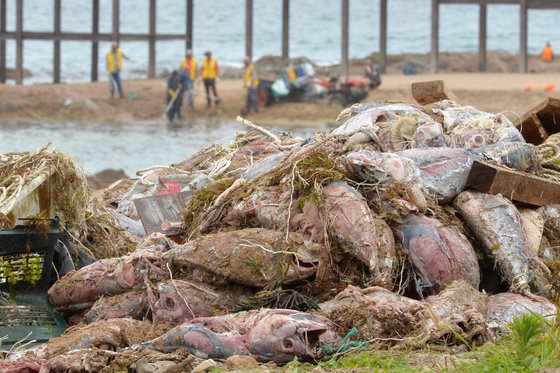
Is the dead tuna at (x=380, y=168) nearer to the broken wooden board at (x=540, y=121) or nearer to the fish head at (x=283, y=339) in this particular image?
the fish head at (x=283, y=339)

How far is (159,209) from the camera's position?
26.5ft

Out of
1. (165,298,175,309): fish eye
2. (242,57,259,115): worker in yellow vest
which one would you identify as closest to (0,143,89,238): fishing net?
(165,298,175,309): fish eye

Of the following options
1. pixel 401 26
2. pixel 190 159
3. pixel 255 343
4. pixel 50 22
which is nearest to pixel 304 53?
pixel 401 26

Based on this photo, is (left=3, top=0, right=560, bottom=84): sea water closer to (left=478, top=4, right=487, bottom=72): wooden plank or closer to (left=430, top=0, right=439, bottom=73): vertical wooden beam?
(left=478, top=4, right=487, bottom=72): wooden plank

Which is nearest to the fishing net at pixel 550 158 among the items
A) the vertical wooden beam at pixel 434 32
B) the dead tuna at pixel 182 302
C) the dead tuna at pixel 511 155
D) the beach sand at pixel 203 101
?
the dead tuna at pixel 511 155

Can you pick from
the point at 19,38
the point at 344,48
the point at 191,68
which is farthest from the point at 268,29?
the point at 191,68

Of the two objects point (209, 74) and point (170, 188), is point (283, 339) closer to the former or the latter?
point (170, 188)

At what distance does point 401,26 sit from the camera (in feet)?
301

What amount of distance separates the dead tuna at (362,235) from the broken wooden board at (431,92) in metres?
3.00

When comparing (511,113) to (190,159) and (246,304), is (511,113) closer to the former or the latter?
(190,159)

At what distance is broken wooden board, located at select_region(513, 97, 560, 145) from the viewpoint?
9.05m

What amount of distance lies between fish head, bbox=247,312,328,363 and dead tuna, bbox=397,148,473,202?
1.86m

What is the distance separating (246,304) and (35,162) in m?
2.46

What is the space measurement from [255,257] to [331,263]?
488mm
